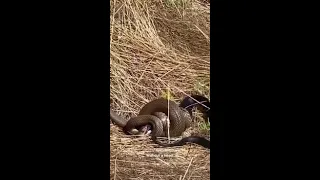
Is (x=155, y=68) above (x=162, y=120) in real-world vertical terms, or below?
above

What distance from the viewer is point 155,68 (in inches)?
109

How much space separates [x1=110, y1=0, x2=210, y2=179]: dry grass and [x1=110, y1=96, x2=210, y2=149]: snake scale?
3cm

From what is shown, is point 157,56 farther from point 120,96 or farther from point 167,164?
point 167,164

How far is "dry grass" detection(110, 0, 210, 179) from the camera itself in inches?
108

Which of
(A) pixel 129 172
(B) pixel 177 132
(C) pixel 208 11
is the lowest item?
(A) pixel 129 172

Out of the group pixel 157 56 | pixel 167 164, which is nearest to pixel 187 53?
pixel 157 56

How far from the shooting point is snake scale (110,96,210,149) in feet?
8.99

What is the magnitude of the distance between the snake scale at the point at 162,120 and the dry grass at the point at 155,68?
3 centimetres

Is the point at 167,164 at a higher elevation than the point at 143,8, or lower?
lower

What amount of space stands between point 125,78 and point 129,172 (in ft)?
1.37

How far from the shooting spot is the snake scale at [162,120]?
2740mm

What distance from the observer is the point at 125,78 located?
2.79 metres

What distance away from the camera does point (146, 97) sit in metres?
2.78

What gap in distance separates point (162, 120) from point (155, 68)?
0.76 feet
